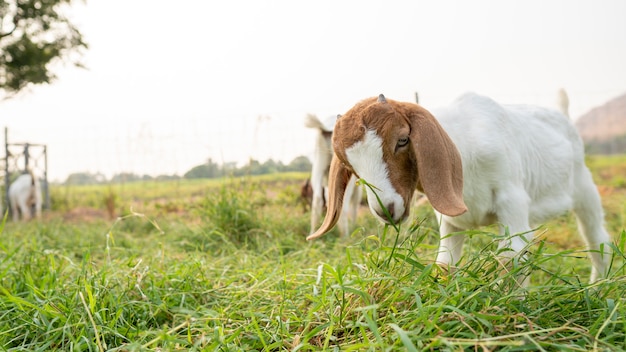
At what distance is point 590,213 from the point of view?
126 inches

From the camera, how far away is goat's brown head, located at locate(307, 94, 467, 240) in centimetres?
171

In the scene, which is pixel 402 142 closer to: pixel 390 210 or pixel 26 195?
pixel 390 210

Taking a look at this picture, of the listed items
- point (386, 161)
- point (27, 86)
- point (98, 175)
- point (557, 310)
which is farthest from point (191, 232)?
point (27, 86)

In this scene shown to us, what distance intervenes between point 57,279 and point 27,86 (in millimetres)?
13986

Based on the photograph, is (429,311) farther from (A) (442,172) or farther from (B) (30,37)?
(B) (30,37)

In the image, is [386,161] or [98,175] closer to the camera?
[386,161]

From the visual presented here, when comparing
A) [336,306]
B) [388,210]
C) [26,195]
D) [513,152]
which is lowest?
[26,195]

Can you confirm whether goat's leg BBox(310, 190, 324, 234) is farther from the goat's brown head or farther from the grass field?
the goat's brown head

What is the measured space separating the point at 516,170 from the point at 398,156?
0.91 meters

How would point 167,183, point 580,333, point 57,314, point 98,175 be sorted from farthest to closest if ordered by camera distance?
point 98,175
point 167,183
point 57,314
point 580,333

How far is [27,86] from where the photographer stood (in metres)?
14.3

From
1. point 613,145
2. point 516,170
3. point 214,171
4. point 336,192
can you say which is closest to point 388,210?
point 336,192

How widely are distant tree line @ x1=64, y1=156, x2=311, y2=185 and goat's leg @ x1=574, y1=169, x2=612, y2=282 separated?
10.5 ft

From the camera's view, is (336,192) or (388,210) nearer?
(388,210)
